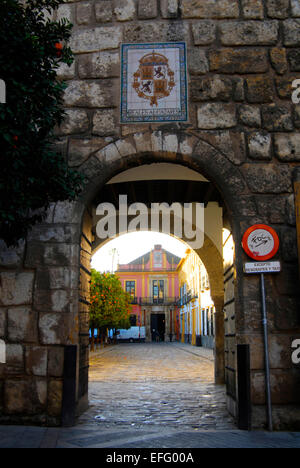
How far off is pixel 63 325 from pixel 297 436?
8.71 feet


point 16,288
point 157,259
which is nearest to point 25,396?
point 16,288

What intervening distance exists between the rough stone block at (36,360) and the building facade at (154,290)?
47307mm

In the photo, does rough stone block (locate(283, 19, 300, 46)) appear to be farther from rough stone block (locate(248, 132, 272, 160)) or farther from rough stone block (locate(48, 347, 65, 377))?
rough stone block (locate(48, 347, 65, 377))

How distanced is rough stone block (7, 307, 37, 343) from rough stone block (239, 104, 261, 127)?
336 centimetres

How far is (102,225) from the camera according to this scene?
32.0 feet

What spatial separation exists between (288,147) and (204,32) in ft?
5.93

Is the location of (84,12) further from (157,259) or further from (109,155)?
(157,259)

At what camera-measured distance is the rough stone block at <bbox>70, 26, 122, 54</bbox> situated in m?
5.85

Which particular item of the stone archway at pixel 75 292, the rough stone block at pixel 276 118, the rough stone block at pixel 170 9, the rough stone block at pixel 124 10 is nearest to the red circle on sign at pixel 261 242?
the stone archway at pixel 75 292

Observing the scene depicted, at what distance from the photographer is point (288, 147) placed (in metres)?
5.47

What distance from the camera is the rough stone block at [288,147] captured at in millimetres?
5445

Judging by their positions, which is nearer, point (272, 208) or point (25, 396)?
point (25, 396)

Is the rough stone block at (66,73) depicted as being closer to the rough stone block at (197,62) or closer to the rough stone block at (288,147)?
the rough stone block at (197,62)
